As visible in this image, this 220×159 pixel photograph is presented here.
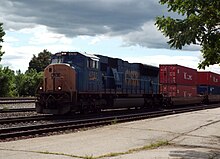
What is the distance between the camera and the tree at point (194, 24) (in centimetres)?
955

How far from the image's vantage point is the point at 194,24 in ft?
31.3

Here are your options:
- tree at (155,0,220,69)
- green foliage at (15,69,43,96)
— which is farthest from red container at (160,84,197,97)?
green foliage at (15,69,43,96)

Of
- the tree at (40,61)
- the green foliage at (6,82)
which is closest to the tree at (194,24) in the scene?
the green foliage at (6,82)

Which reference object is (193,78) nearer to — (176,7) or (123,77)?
(123,77)

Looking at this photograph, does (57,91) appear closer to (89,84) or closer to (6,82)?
(89,84)

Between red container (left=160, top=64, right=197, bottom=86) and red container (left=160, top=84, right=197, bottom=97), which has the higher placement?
red container (left=160, top=64, right=197, bottom=86)

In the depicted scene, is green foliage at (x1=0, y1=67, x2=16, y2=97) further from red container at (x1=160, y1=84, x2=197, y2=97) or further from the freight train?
the freight train

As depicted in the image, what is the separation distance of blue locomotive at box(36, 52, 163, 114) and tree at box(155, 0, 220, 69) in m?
11.4

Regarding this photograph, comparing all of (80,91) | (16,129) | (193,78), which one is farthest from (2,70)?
(16,129)

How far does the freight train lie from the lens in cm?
2072

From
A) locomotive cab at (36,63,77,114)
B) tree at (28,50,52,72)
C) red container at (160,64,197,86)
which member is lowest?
→ locomotive cab at (36,63,77,114)

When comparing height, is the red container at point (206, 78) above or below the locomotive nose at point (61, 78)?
above

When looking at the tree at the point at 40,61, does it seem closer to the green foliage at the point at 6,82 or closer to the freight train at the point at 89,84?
the green foliage at the point at 6,82

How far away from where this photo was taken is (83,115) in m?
21.4
